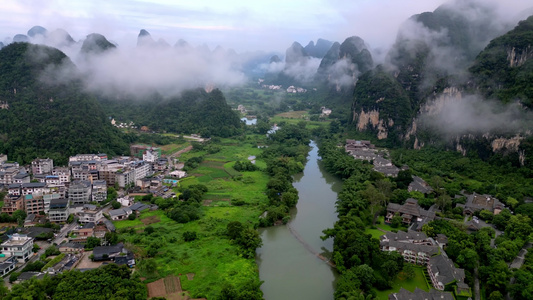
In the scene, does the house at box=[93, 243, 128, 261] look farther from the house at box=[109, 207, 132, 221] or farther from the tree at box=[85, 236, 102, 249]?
the house at box=[109, 207, 132, 221]

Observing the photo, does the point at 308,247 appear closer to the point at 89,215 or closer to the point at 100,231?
the point at 100,231

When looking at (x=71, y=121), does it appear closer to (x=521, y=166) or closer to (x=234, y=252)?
(x=234, y=252)

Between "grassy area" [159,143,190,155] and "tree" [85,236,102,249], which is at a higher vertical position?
"tree" [85,236,102,249]

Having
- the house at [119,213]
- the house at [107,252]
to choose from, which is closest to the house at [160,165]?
the house at [119,213]

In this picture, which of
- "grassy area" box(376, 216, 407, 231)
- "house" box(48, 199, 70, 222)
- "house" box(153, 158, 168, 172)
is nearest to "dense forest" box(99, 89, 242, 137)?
"house" box(153, 158, 168, 172)

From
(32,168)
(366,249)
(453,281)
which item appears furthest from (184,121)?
(453,281)

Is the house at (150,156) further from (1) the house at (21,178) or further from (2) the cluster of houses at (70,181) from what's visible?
(1) the house at (21,178)
